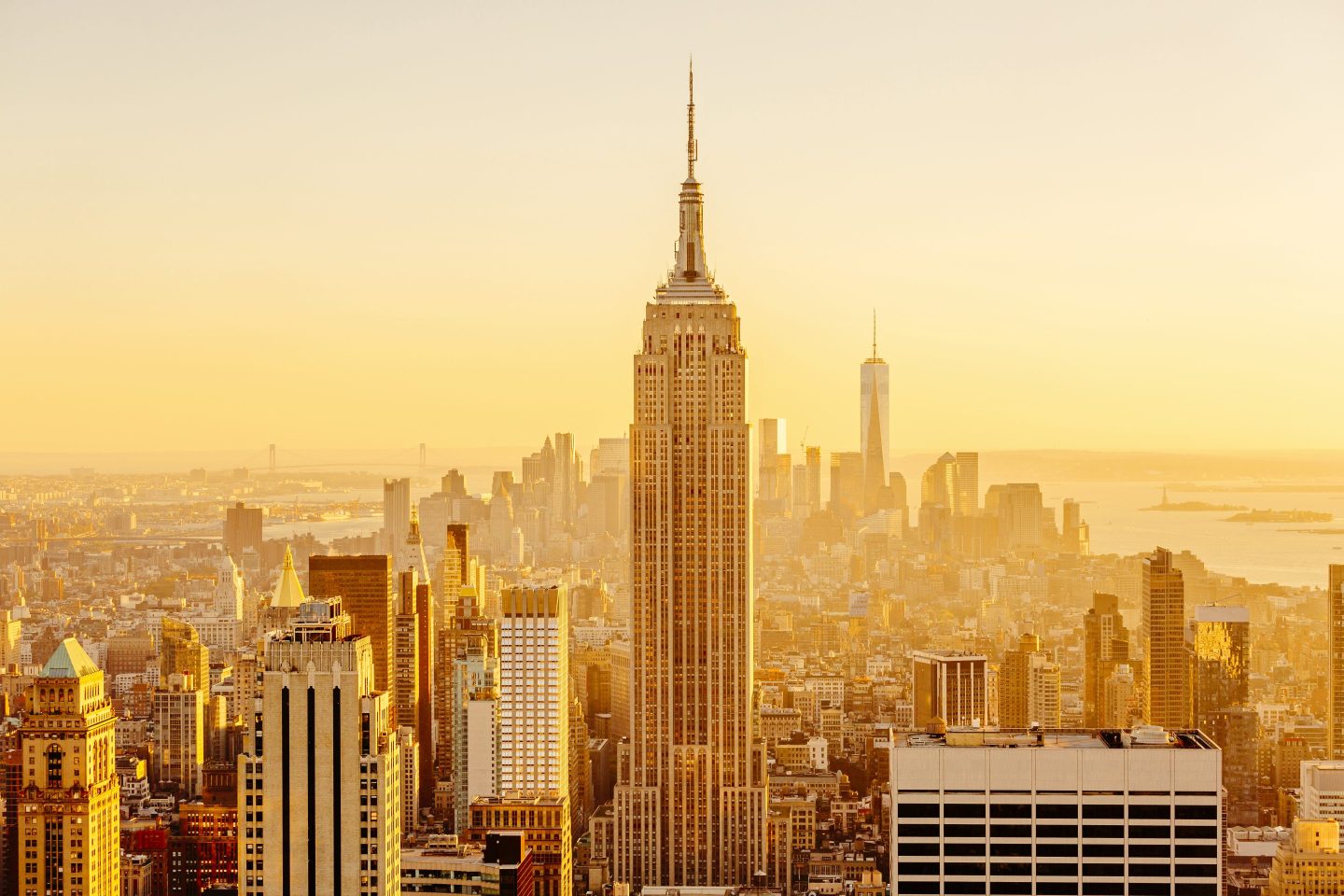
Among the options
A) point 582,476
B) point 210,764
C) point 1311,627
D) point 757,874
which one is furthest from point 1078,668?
point 210,764

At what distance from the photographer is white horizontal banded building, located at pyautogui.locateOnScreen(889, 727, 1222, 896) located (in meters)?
10.2

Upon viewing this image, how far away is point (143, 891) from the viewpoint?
47.1ft

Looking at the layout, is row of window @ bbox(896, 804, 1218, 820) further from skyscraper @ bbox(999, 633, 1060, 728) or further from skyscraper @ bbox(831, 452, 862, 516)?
skyscraper @ bbox(831, 452, 862, 516)

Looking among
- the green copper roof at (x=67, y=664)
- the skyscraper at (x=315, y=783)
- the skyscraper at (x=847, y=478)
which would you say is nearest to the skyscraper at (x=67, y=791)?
the green copper roof at (x=67, y=664)

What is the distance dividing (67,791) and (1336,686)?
36.7ft

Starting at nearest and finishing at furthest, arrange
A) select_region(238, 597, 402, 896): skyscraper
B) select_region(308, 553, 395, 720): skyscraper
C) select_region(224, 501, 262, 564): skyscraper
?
select_region(238, 597, 402, 896): skyscraper
select_region(224, 501, 262, 564): skyscraper
select_region(308, 553, 395, 720): skyscraper

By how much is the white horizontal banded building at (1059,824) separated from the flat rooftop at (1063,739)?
0.53 feet

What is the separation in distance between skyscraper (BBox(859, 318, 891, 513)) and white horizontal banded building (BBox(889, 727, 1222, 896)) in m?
6.63

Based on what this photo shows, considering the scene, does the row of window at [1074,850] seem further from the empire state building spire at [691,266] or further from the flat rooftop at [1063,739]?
the empire state building spire at [691,266]

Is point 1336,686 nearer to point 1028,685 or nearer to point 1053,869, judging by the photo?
point 1028,685

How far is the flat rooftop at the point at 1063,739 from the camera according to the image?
10484mm

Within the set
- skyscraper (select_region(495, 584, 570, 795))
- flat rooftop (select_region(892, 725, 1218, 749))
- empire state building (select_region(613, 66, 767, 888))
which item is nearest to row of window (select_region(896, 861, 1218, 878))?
flat rooftop (select_region(892, 725, 1218, 749))

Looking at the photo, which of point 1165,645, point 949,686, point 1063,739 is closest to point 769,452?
point 949,686

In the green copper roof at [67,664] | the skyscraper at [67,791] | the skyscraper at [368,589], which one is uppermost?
the skyscraper at [368,589]
